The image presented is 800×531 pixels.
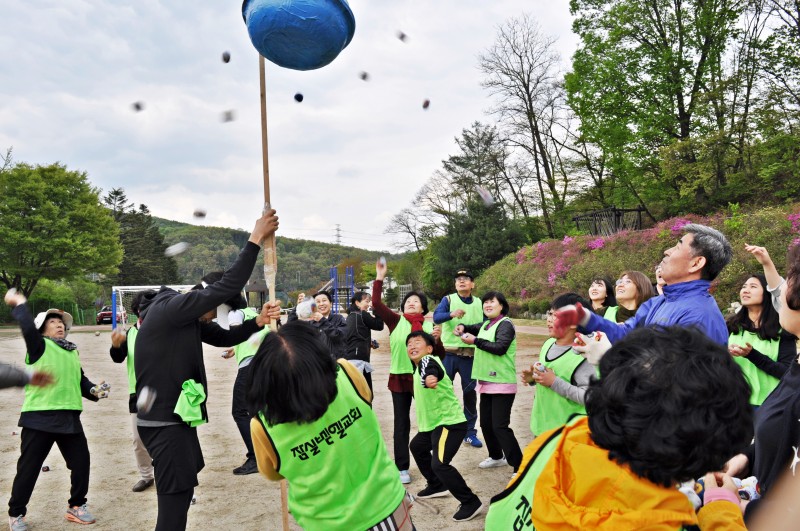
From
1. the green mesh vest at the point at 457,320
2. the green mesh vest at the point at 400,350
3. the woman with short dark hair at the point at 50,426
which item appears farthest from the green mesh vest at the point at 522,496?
the green mesh vest at the point at 457,320

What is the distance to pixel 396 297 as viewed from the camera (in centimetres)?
4575

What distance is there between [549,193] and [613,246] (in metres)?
14.2

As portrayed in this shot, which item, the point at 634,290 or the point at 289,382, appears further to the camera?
the point at 634,290

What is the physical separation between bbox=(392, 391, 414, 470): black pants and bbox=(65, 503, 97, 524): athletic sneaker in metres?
2.69

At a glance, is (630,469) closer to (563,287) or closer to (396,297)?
(563,287)

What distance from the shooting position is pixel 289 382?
213 cm

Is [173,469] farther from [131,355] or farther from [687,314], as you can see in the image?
[687,314]

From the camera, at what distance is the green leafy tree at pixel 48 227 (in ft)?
110

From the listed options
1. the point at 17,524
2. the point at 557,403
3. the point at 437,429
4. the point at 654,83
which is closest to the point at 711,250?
the point at 557,403

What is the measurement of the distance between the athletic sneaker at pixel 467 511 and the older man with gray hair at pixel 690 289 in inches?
89.9

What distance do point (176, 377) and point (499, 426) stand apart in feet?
10.1

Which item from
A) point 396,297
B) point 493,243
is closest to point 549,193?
point 493,243

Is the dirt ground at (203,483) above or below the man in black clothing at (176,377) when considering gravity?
below

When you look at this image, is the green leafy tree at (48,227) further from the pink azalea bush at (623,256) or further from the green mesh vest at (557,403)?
the green mesh vest at (557,403)
